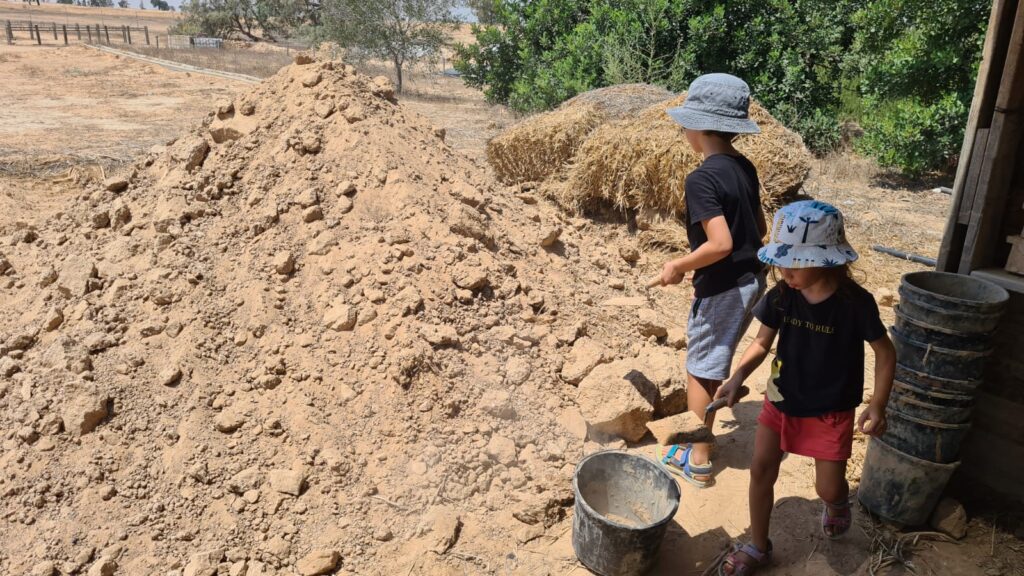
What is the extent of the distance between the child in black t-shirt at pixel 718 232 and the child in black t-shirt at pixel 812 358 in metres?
0.29

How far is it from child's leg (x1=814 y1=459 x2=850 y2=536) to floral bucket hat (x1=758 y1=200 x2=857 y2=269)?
28.5 inches

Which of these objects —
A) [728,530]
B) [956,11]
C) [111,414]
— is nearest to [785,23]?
[956,11]

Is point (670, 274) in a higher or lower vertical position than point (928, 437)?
higher

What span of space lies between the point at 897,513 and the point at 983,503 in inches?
17.6

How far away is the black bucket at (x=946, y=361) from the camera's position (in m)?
2.43

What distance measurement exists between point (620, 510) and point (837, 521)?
79cm

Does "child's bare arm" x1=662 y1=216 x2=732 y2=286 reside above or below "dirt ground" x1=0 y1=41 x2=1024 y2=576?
above

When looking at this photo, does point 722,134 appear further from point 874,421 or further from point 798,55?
point 798,55

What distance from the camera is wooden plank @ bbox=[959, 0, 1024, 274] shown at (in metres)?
2.57

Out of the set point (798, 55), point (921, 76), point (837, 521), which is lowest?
point (837, 521)

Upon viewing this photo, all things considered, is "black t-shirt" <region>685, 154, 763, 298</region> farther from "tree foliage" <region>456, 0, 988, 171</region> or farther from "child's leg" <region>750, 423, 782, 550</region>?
"tree foliage" <region>456, 0, 988, 171</region>

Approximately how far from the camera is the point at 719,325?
2680mm

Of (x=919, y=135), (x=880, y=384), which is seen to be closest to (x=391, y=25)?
(x=919, y=135)

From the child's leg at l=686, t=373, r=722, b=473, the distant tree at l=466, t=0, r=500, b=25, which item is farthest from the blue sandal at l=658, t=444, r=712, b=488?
the distant tree at l=466, t=0, r=500, b=25
